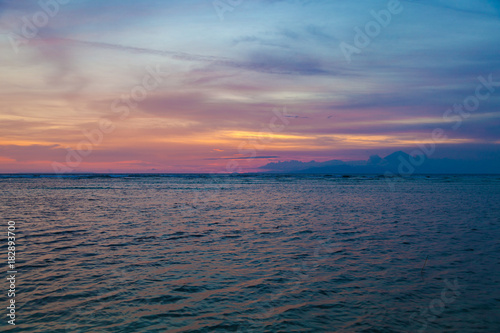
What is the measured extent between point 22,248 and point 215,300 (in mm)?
11226

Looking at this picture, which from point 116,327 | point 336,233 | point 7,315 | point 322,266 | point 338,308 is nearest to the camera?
point 116,327

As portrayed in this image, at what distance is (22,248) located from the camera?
15.6m

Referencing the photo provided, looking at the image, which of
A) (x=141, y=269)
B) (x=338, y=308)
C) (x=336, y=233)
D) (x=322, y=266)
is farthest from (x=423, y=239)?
(x=141, y=269)

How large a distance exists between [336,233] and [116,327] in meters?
14.8

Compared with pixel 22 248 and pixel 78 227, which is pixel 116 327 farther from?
pixel 78 227

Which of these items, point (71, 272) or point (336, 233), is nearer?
point (71, 272)

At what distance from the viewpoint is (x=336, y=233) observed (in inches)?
794

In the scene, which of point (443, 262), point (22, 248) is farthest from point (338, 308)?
point (22, 248)

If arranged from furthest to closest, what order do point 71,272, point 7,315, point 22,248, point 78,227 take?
point 78,227, point 22,248, point 71,272, point 7,315

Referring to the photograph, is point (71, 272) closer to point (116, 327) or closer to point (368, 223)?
point (116, 327)

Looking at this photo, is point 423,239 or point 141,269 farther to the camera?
point 423,239

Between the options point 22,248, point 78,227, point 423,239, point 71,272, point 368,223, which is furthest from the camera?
point 368,223

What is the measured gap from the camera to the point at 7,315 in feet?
28.2

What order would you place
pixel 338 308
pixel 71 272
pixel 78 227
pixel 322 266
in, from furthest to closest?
pixel 78 227
pixel 322 266
pixel 71 272
pixel 338 308
